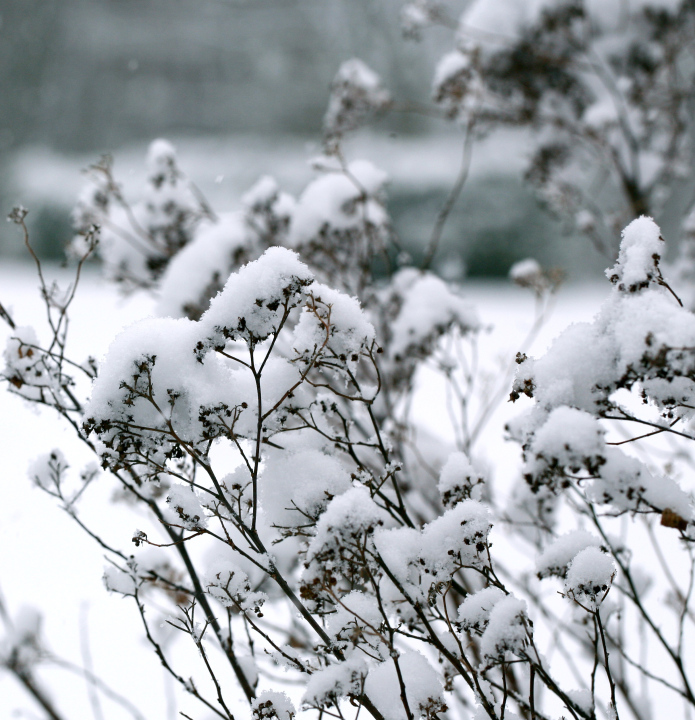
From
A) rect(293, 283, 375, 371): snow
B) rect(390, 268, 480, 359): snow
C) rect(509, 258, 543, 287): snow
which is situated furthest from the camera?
rect(509, 258, 543, 287): snow

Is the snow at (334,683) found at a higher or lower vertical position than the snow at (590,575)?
lower

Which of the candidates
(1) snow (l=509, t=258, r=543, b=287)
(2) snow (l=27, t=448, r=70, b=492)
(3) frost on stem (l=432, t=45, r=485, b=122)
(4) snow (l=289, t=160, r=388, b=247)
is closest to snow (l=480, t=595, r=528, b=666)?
(2) snow (l=27, t=448, r=70, b=492)

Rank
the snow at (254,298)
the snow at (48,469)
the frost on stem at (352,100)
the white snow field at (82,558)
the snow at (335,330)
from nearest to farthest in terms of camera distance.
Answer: the snow at (254,298), the snow at (335,330), the snow at (48,469), the white snow field at (82,558), the frost on stem at (352,100)

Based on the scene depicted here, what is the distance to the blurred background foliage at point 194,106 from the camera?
9070 mm

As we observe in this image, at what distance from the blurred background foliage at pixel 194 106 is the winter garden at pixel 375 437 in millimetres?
3982

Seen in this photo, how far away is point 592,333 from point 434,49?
891 centimetres

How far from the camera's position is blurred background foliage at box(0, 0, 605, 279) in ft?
29.8

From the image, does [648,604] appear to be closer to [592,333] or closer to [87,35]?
[592,333]

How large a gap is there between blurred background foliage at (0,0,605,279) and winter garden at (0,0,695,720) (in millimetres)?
3982

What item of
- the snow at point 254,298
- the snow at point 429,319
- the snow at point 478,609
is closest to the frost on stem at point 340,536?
the snow at point 478,609

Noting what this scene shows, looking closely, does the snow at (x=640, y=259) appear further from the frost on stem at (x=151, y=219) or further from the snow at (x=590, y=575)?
the frost on stem at (x=151, y=219)

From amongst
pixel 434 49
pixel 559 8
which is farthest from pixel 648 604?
pixel 434 49

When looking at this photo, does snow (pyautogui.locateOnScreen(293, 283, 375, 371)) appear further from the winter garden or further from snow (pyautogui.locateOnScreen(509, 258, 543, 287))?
snow (pyautogui.locateOnScreen(509, 258, 543, 287))

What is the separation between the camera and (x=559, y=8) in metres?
4.25
